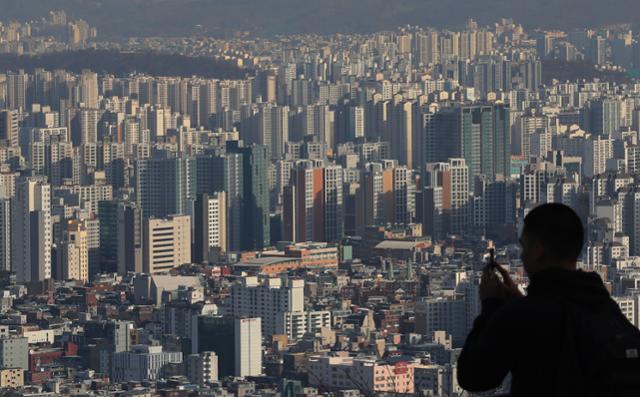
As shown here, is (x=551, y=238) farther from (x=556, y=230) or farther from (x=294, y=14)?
(x=294, y=14)

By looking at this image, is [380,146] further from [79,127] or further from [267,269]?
[267,269]

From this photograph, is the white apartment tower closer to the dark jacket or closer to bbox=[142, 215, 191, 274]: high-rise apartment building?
bbox=[142, 215, 191, 274]: high-rise apartment building

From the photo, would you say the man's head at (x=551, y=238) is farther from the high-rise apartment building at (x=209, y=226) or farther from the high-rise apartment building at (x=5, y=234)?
the high-rise apartment building at (x=209, y=226)

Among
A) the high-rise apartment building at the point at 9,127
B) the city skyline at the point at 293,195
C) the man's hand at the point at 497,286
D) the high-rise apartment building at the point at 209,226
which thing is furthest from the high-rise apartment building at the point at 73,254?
the man's hand at the point at 497,286

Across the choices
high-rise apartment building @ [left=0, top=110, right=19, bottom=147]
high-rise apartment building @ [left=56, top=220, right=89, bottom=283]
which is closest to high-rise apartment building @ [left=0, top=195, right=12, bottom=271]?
high-rise apartment building @ [left=56, top=220, right=89, bottom=283]

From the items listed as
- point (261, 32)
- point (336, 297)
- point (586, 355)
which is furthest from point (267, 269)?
point (261, 32)

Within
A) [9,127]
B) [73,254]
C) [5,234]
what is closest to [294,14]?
[9,127]
